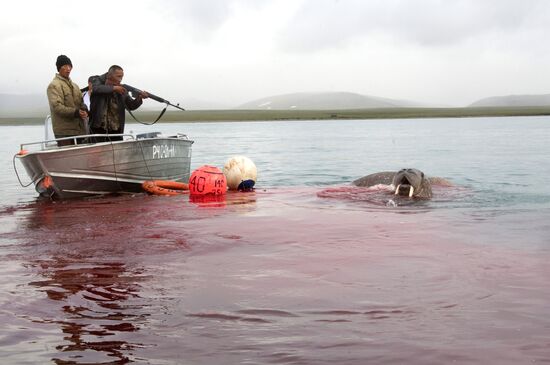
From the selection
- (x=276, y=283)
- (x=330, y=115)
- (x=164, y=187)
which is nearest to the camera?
(x=276, y=283)

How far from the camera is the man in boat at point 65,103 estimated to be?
11.8 m

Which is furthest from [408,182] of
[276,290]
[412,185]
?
[276,290]

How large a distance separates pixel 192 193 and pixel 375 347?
9228 millimetres

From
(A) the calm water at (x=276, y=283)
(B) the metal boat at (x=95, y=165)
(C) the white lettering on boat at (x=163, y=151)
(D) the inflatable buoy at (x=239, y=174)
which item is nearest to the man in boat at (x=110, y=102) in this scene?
(B) the metal boat at (x=95, y=165)

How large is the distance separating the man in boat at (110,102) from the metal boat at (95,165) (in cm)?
24

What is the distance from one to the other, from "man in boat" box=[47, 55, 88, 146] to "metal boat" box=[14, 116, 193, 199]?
0.92ft

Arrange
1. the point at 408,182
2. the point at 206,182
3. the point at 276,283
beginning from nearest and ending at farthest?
the point at 276,283 < the point at 408,182 < the point at 206,182

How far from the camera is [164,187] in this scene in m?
13.9

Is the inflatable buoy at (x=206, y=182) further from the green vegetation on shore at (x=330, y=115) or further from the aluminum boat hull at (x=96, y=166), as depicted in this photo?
the green vegetation on shore at (x=330, y=115)

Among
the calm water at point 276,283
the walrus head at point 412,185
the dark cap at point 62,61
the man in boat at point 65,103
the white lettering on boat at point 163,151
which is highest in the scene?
the dark cap at point 62,61

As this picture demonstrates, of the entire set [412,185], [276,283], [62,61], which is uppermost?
[62,61]

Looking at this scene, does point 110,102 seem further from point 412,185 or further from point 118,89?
point 412,185

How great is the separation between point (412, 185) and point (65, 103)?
6.47 metres

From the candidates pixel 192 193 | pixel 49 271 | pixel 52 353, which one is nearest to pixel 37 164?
pixel 192 193
